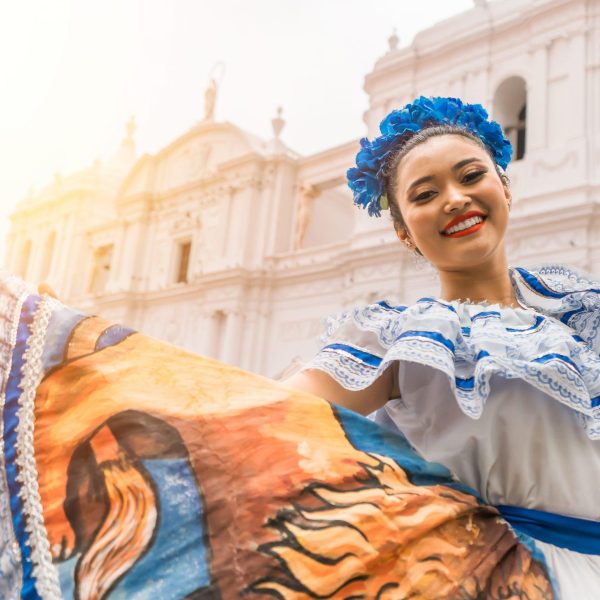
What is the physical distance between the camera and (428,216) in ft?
4.69

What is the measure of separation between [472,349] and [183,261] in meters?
14.3

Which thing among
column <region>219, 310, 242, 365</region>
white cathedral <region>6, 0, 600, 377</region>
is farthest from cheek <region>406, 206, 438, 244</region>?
column <region>219, 310, 242, 365</region>

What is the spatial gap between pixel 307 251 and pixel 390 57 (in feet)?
13.2

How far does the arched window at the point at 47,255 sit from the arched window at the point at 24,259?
0.94 meters

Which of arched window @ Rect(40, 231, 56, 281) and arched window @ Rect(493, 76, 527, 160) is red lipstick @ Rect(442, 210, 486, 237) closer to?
arched window @ Rect(493, 76, 527, 160)

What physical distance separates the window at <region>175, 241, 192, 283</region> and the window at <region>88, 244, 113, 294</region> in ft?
11.3

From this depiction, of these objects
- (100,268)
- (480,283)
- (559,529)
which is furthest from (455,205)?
(100,268)

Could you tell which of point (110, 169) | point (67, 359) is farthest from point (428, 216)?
point (110, 169)

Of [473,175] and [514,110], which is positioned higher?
[514,110]

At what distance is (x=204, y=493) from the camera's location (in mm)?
925

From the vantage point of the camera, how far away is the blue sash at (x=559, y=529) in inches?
43.4

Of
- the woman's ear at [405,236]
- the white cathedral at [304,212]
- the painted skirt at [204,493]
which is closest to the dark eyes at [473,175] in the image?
the woman's ear at [405,236]

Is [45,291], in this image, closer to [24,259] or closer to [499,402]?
[499,402]

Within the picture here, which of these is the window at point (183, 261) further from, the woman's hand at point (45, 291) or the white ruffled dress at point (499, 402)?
the white ruffled dress at point (499, 402)
